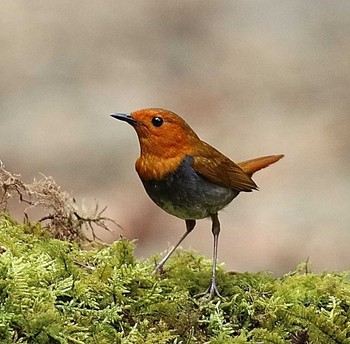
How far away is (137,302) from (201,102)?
693cm

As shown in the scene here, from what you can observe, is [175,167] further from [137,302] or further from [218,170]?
[137,302]

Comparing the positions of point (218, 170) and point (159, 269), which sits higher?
point (218, 170)

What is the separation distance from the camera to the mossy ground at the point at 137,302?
6.14ft

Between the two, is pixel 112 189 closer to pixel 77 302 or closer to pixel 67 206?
pixel 67 206

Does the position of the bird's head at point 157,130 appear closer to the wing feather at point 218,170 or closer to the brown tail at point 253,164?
the wing feather at point 218,170

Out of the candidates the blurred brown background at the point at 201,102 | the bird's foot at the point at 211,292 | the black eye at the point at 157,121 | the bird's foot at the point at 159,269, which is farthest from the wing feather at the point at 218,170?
the blurred brown background at the point at 201,102

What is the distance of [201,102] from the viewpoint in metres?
8.94

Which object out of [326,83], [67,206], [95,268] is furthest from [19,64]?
[95,268]

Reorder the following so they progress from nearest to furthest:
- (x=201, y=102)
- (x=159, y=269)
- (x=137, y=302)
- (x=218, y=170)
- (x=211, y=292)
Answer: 1. (x=137, y=302)
2. (x=211, y=292)
3. (x=159, y=269)
4. (x=218, y=170)
5. (x=201, y=102)

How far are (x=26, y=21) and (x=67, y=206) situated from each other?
7376 mm

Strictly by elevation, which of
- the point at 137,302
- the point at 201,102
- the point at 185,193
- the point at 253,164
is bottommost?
the point at 137,302

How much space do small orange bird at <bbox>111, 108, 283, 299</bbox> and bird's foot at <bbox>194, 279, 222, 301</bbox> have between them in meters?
0.21

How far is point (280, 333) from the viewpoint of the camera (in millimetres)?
2072

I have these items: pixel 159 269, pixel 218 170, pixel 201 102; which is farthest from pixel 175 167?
pixel 201 102
